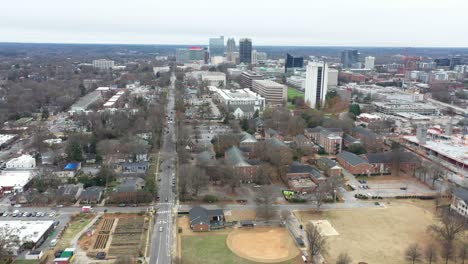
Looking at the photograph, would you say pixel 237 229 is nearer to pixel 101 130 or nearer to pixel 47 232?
pixel 47 232

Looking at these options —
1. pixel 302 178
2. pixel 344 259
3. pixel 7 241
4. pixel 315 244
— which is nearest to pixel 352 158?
pixel 302 178

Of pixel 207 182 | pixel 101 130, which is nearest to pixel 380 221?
pixel 207 182

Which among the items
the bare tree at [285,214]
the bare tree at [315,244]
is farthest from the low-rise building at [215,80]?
the bare tree at [315,244]

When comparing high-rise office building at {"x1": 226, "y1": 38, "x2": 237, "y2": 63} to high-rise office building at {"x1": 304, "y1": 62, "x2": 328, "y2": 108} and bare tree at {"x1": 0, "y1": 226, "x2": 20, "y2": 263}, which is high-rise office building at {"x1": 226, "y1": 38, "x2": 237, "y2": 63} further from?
bare tree at {"x1": 0, "y1": 226, "x2": 20, "y2": 263}

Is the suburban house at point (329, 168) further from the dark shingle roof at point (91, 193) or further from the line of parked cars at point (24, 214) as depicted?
the line of parked cars at point (24, 214)

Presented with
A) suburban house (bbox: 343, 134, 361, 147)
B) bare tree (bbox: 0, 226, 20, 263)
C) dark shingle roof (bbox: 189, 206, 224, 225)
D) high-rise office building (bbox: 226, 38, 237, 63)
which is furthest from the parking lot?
high-rise office building (bbox: 226, 38, 237, 63)

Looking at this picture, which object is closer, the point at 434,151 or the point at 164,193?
the point at 164,193
